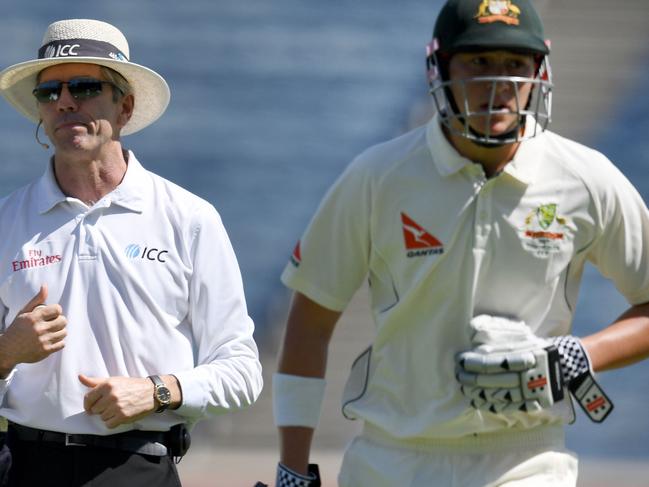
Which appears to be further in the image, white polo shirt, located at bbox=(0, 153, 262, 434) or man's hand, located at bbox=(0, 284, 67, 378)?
white polo shirt, located at bbox=(0, 153, 262, 434)

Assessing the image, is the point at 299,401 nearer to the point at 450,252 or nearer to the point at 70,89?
the point at 450,252

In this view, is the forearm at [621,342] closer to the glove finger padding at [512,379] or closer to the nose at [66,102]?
the glove finger padding at [512,379]

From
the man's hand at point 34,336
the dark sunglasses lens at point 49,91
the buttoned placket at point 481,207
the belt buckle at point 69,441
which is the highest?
the dark sunglasses lens at point 49,91

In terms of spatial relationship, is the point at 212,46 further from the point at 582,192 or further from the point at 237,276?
the point at 582,192

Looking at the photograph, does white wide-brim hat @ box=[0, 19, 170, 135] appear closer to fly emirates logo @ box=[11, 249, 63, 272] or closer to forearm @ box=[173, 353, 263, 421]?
fly emirates logo @ box=[11, 249, 63, 272]

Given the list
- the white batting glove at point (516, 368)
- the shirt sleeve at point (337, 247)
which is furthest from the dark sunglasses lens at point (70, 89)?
the white batting glove at point (516, 368)

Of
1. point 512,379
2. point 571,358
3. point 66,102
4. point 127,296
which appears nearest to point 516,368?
point 512,379

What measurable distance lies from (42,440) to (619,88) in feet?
18.5

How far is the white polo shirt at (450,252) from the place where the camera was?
2926mm

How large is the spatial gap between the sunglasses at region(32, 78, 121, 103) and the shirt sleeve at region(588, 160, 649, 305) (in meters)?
1.31

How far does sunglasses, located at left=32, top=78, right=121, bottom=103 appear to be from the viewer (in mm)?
3449

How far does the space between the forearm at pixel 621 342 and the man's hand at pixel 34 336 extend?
1172mm

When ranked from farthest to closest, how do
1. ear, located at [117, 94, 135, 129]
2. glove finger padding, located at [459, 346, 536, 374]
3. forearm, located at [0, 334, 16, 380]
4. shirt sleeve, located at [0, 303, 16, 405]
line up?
ear, located at [117, 94, 135, 129]
shirt sleeve, located at [0, 303, 16, 405]
forearm, located at [0, 334, 16, 380]
glove finger padding, located at [459, 346, 536, 374]

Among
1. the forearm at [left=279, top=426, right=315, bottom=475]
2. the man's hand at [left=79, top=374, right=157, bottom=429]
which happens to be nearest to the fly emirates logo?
the man's hand at [left=79, top=374, right=157, bottom=429]
